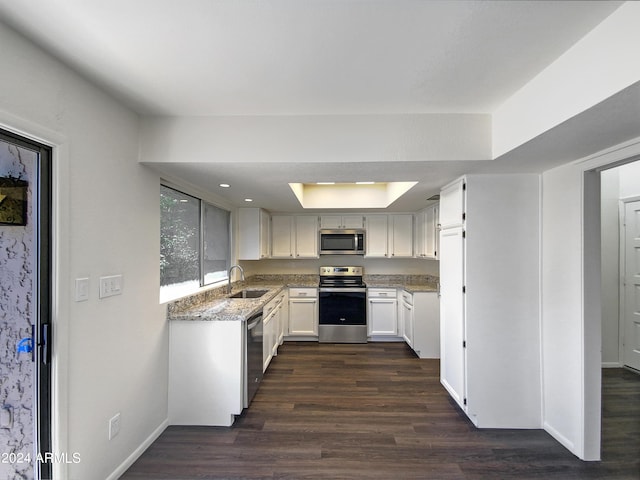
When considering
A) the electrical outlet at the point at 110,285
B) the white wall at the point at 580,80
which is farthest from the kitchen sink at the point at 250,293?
the white wall at the point at 580,80

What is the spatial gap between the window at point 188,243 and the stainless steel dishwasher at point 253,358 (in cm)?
78

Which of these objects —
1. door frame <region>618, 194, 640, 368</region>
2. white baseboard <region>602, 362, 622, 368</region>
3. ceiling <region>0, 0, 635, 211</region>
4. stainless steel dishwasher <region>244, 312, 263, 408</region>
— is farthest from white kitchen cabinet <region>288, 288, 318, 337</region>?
door frame <region>618, 194, 640, 368</region>

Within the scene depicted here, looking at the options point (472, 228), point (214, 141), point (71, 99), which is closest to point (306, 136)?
point (214, 141)

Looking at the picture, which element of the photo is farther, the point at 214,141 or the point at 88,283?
the point at 214,141

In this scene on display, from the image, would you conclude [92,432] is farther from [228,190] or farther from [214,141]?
[228,190]

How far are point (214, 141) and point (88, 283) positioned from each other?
3.89ft

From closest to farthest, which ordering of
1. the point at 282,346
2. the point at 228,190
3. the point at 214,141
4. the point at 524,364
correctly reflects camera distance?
the point at 214,141 < the point at 524,364 < the point at 228,190 < the point at 282,346

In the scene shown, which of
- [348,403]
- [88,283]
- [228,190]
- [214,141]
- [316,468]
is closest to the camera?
[88,283]

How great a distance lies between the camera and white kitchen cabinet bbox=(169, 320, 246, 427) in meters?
2.50

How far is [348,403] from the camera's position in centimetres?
284

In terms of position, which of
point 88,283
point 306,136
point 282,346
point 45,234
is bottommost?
point 282,346

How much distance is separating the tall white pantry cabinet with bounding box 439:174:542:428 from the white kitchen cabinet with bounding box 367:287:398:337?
2099 millimetres

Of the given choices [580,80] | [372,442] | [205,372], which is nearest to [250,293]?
[205,372]

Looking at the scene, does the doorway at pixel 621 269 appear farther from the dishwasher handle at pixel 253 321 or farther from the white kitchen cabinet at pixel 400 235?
the dishwasher handle at pixel 253 321
